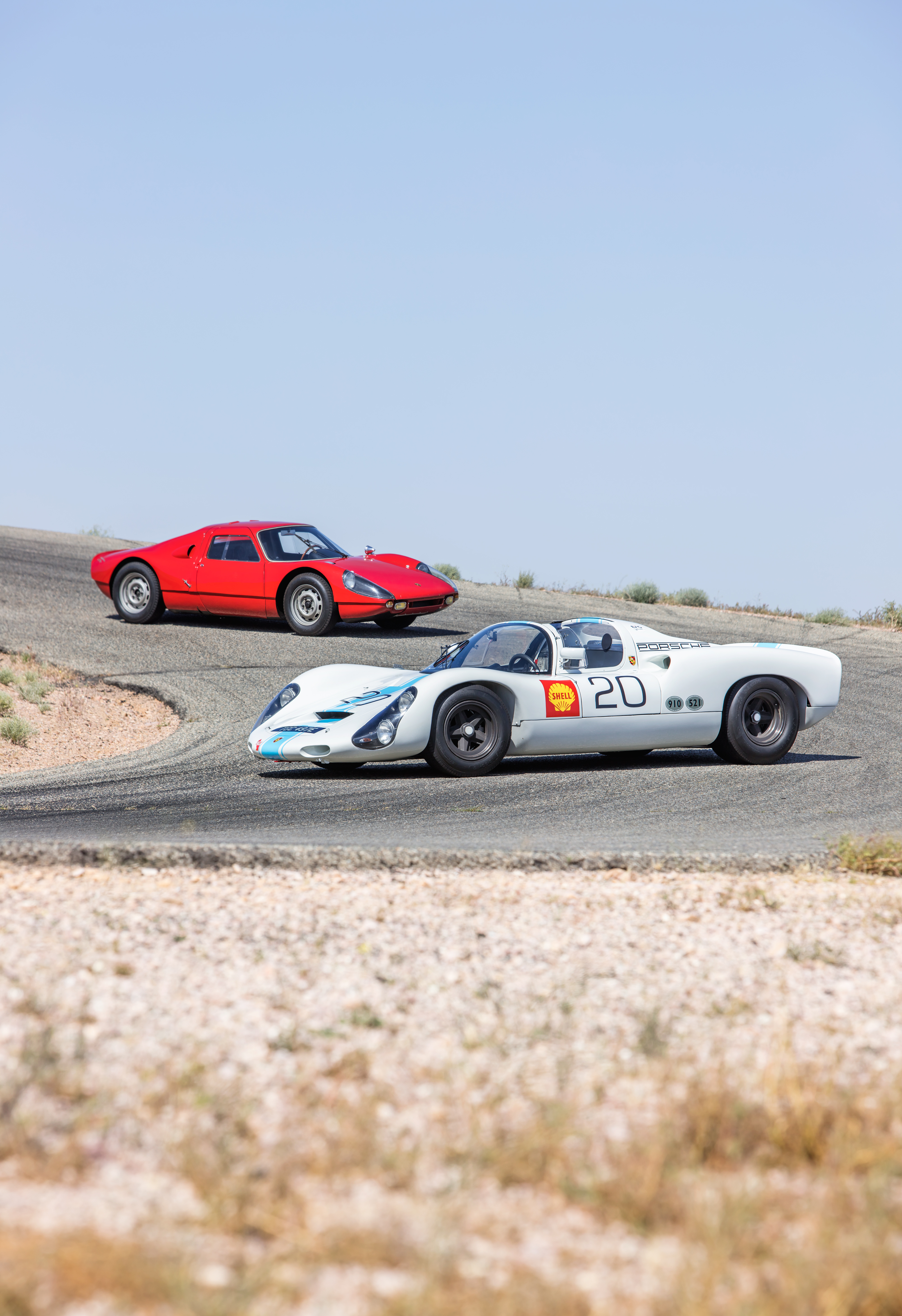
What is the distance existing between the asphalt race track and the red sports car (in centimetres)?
56

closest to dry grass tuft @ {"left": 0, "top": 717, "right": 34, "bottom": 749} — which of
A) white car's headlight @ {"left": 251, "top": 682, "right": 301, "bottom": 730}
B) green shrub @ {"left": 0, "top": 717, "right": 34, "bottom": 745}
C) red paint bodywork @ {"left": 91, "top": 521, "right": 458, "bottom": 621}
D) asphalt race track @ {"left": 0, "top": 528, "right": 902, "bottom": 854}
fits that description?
green shrub @ {"left": 0, "top": 717, "right": 34, "bottom": 745}

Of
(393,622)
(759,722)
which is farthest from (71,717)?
(759,722)

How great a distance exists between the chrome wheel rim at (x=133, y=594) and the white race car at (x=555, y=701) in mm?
8805

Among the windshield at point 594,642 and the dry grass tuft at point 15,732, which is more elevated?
the windshield at point 594,642

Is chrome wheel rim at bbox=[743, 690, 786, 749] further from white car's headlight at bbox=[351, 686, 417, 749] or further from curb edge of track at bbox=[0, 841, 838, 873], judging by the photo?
curb edge of track at bbox=[0, 841, 838, 873]

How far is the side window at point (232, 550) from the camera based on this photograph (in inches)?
656

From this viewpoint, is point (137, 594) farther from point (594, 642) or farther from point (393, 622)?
point (594, 642)

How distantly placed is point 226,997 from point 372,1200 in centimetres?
133

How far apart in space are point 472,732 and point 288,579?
27.8 feet

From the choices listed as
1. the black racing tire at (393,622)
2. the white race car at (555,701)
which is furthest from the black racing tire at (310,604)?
the white race car at (555,701)

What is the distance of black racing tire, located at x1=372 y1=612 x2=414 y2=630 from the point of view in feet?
55.2

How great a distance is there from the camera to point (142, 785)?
8469 mm

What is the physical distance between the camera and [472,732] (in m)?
8.91

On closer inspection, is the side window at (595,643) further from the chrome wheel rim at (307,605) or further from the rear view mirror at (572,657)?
the chrome wheel rim at (307,605)
